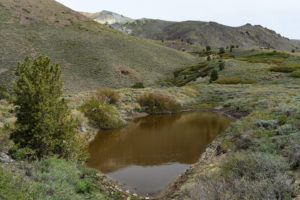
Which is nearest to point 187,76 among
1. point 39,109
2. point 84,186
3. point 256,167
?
point 256,167

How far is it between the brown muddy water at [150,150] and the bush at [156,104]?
345cm

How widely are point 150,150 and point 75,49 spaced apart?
47474 mm

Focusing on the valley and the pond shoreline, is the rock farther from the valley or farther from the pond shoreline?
the pond shoreline

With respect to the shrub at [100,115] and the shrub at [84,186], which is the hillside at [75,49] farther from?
the shrub at [84,186]

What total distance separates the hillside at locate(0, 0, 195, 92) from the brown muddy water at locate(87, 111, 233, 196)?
25336 millimetres

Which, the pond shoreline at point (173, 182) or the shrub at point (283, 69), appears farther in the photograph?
the shrub at point (283, 69)

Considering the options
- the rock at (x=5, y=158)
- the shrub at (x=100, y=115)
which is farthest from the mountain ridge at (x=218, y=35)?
the rock at (x=5, y=158)

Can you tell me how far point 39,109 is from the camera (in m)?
8.68

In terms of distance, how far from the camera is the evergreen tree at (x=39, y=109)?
8617mm

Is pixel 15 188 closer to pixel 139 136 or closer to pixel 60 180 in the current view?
pixel 60 180

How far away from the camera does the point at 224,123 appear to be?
21625 millimetres

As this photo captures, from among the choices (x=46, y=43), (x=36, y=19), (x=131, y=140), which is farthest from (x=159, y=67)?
(x=131, y=140)

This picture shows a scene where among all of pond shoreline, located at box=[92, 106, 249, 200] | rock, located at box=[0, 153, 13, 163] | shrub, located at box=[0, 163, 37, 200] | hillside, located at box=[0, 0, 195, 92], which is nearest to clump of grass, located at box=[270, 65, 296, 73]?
hillside, located at box=[0, 0, 195, 92]

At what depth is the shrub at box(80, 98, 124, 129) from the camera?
19.2 m
